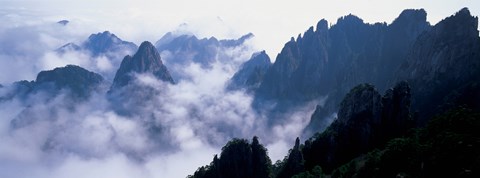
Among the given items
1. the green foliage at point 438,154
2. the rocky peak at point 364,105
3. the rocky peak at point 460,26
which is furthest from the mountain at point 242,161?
the rocky peak at point 460,26

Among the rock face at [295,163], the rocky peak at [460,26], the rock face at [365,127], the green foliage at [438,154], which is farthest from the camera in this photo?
the rocky peak at [460,26]

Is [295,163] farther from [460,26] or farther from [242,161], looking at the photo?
[460,26]

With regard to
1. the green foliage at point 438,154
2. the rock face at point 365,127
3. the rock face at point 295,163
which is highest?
the rock face at point 365,127

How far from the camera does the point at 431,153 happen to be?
205 feet

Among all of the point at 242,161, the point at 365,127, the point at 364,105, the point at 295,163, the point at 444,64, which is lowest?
the point at 295,163

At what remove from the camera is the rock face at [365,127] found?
381ft

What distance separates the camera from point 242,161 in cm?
12562

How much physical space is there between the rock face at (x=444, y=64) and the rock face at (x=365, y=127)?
25964mm

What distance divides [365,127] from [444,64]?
6879cm

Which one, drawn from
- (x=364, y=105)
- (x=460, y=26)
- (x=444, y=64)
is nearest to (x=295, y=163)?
(x=364, y=105)

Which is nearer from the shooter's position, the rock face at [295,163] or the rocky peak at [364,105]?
the rock face at [295,163]

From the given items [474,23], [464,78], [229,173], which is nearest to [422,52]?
[474,23]

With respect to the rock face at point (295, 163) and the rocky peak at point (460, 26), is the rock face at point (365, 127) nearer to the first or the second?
the rock face at point (295, 163)

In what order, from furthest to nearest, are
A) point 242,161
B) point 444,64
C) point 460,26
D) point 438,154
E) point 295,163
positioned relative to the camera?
point 460,26 → point 444,64 → point 242,161 → point 295,163 → point 438,154
